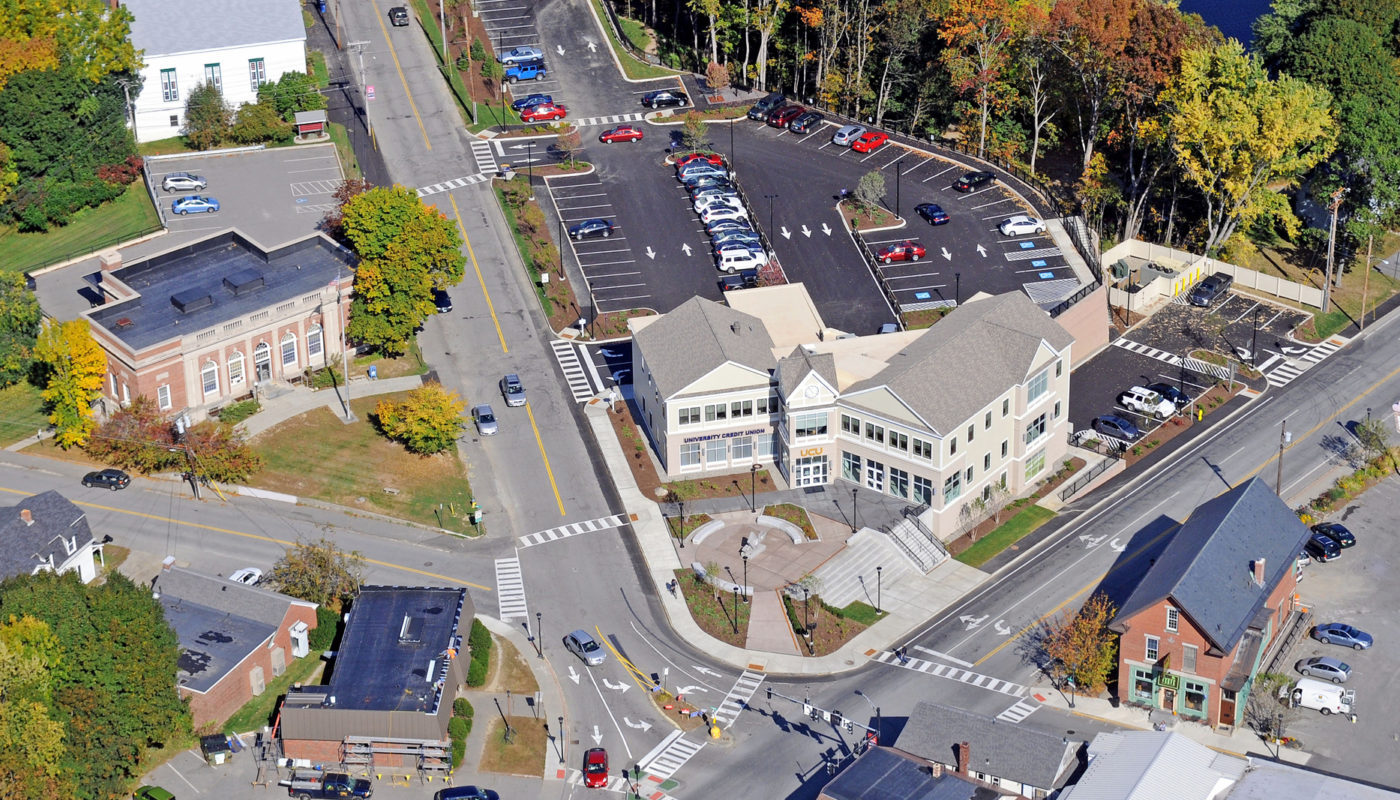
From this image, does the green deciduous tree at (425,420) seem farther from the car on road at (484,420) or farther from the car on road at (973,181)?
the car on road at (973,181)

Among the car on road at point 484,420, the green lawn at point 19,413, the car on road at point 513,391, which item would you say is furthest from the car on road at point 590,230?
the green lawn at point 19,413

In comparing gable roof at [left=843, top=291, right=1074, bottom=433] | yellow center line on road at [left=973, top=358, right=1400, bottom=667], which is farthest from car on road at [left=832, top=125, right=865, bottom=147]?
yellow center line on road at [left=973, top=358, right=1400, bottom=667]

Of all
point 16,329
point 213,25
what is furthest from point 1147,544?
point 213,25

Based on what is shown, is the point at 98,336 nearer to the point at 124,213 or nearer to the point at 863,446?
the point at 124,213

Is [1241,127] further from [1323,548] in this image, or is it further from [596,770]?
[596,770]

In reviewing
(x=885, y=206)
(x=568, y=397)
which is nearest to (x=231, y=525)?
(x=568, y=397)
